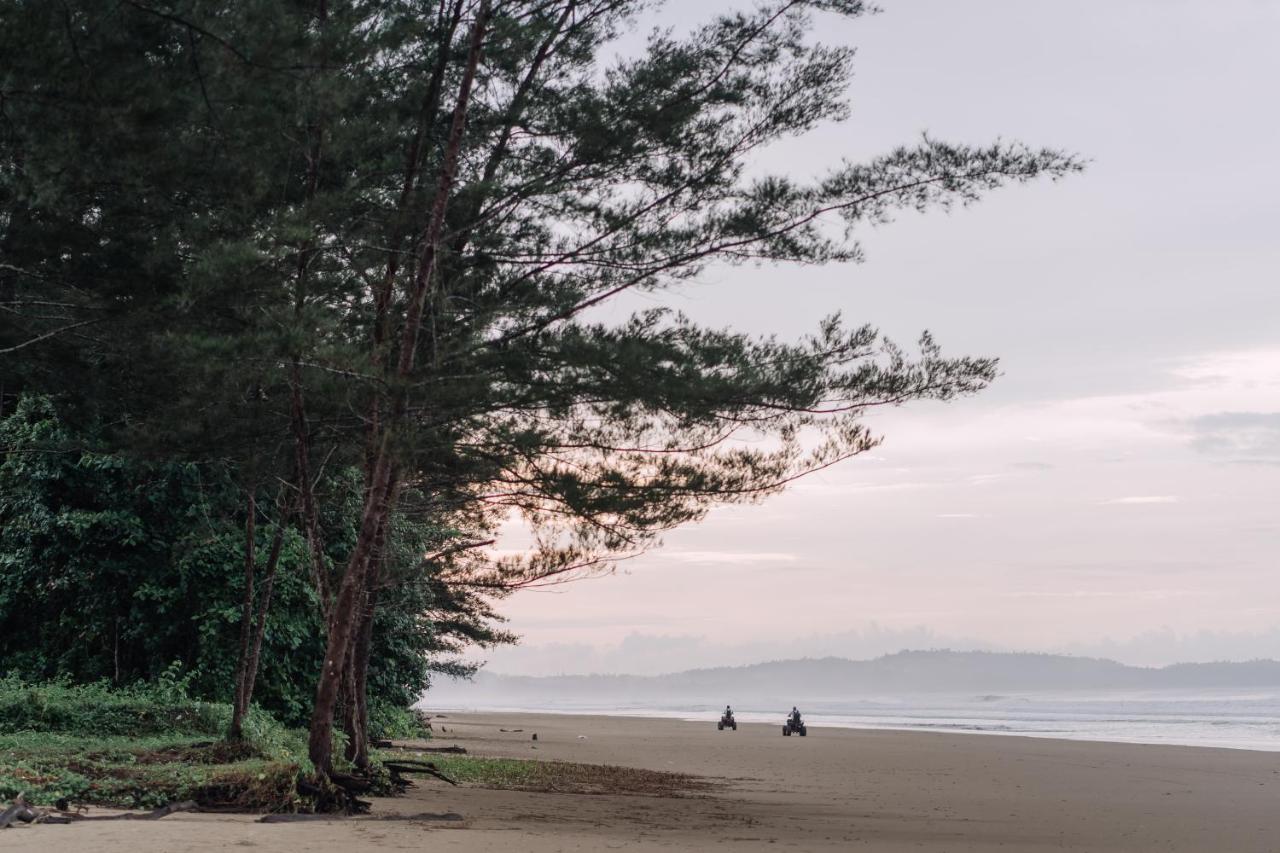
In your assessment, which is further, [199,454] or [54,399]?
[54,399]

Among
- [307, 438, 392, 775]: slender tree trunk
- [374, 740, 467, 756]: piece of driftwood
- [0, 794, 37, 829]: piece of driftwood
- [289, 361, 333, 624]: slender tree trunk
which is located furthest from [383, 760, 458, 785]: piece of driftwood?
[374, 740, 467, 756]: piece of driftwood

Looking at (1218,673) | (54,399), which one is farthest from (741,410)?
(1218,673)

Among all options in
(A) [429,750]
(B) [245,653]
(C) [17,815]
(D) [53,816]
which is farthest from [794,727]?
(C) [17,815]

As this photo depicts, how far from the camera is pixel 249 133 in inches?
404

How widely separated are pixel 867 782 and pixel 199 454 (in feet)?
35.7

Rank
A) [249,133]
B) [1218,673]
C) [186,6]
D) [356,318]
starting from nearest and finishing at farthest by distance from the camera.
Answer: [186,6], [249,133], [356,318], [1218,673]

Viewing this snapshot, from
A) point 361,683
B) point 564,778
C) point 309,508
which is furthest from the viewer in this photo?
point 564,778

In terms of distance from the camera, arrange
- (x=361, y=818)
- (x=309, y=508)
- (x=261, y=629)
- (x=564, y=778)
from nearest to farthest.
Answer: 1. (x=361, y=818)
2. (x=309, y=508)
3. (x=261, y=629)
4. (x=564, y=778)

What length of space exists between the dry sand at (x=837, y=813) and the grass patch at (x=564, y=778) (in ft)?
2.19

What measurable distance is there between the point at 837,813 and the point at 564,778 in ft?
16.0

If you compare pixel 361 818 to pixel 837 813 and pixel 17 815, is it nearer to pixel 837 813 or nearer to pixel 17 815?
pixel 17 815

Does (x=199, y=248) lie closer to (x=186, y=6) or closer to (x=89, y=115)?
(x=89, y=115)

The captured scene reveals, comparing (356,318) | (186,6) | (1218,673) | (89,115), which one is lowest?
(1218,673)

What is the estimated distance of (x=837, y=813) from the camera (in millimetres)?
11742
